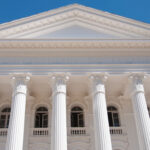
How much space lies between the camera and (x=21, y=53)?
680 inches

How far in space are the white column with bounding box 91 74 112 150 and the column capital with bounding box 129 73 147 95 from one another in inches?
71.7

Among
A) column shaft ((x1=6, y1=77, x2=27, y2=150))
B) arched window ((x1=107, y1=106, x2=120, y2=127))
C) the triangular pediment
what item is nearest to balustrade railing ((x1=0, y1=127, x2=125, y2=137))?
arched window ((x1=107, y1=106, x2=120, y2=127))

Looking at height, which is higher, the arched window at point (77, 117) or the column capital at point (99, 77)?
the column capital at point (99, 77)

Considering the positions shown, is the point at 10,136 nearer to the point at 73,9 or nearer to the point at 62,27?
the point at 62,27

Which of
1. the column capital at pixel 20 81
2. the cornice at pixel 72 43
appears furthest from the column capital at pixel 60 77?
the cornice at pixel 72 43

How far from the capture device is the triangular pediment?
18062mm

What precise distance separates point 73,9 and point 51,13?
5.83ft

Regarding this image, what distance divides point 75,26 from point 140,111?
8109mm

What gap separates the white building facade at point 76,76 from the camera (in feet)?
51.3

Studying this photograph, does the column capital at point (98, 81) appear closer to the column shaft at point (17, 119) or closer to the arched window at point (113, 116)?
the arched window at point (113, 116)

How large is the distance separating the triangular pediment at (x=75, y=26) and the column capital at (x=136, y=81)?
3.04m

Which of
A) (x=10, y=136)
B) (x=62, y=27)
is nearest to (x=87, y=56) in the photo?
(x=62, y=27)

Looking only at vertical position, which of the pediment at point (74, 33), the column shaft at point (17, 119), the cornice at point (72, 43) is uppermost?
the pediment at point (74, 33)

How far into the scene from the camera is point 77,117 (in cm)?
1925
